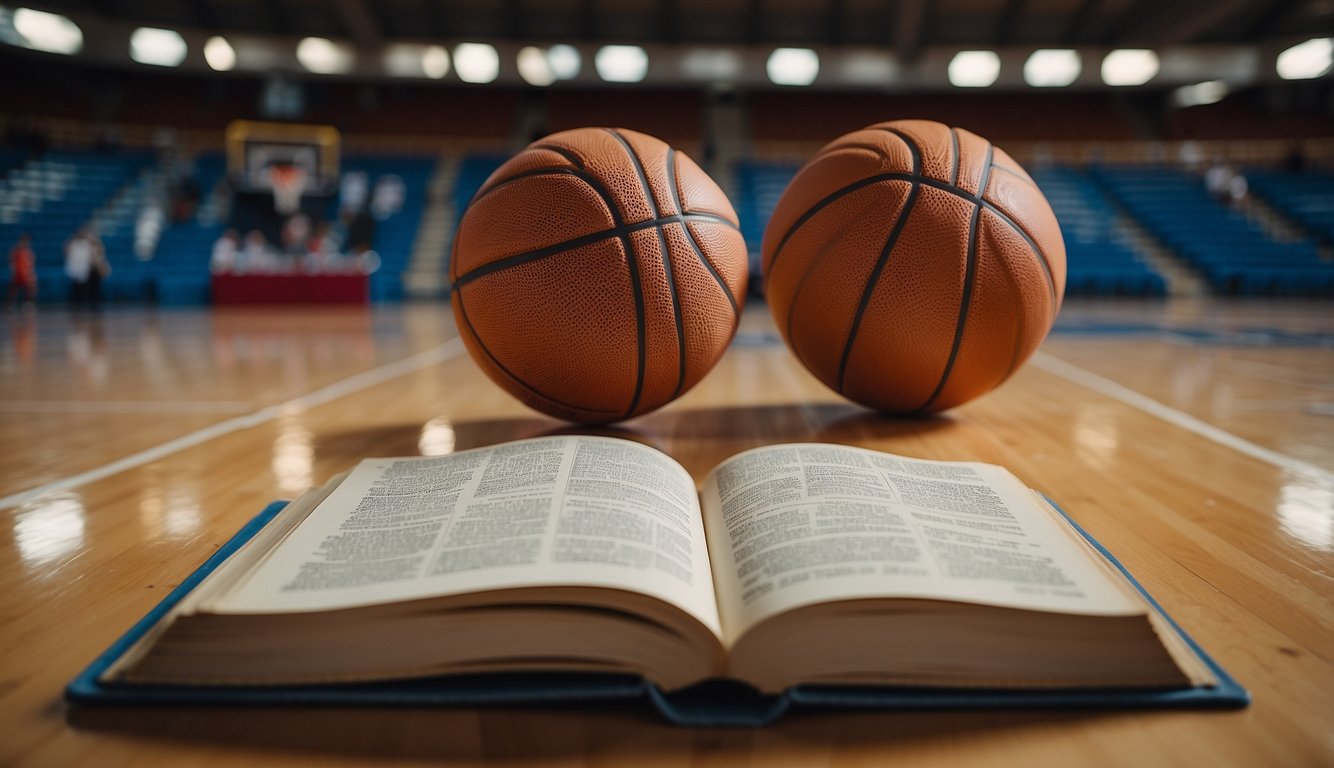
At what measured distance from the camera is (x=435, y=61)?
12047 mm

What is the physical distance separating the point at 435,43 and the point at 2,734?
12.8 m

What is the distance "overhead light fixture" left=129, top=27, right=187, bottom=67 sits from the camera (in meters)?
11.3

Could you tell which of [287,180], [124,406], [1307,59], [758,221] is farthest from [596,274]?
[1307,59]

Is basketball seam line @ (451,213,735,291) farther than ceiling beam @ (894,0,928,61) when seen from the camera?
No

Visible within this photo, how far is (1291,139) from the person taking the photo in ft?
46.1

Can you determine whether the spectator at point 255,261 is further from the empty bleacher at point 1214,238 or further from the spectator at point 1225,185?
the spectator at point 1225,185

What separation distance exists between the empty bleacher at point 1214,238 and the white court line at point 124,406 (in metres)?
10.9

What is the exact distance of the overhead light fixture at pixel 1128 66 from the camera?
487 inches

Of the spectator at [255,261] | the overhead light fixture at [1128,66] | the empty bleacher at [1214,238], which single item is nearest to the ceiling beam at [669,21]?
the spectator at [255,261]

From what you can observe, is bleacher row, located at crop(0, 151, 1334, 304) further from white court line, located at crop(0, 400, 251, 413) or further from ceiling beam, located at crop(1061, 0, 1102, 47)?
white court line, located at crop(0, 400, 251, 413)

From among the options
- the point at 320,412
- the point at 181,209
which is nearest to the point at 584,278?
the point at 320,412

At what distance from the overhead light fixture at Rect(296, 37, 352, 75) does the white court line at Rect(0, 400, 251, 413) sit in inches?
447

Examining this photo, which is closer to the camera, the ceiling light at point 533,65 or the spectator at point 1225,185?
the spectator at point 1225,185

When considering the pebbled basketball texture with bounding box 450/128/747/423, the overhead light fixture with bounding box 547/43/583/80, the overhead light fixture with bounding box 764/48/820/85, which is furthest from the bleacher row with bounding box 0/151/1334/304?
the pebbled basketball texture with bounding box 450/128/747/423
